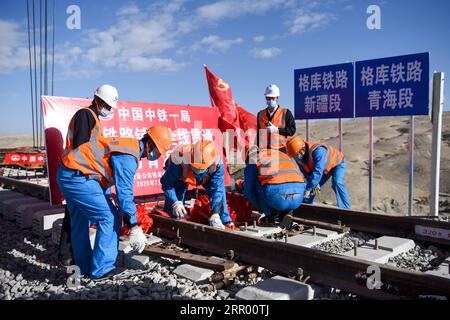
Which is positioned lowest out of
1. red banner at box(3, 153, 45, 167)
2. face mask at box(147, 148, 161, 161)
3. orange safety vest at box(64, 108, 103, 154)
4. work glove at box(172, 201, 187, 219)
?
work glove at box(172, 201, 187, 219)

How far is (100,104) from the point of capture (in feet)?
14.6

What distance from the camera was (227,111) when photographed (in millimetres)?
8312

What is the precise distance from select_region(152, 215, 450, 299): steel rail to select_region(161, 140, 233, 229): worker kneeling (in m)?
0.44

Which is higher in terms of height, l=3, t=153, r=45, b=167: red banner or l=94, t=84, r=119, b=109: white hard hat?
l=94, t=84, r=119, b=109: white hard hat

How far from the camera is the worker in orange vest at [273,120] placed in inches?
274

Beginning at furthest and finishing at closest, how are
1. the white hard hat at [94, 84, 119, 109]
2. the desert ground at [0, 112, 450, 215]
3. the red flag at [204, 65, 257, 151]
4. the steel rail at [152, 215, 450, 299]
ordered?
the desert ground at [0, 112, 450, 215] → the red flag at [204, 65, 257, 151] → the white hard hat at [94, 84, 119, 109] → the steel rail at [152, 215, 450, 299]

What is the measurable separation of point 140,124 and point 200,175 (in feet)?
7.83

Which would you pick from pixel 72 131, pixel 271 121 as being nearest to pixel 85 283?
pixel 72 131

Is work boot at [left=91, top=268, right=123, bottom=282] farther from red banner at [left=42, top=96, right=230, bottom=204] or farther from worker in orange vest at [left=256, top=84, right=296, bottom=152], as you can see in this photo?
worker in orange vest at [left=256, top=84, right=296, bottom=152]

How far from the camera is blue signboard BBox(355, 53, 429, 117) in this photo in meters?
6.42

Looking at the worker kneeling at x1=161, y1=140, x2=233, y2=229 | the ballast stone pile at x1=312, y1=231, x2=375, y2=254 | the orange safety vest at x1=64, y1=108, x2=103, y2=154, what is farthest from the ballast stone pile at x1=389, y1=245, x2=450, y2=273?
the orange safety vest at x1=64, y1=108, x2=103, y2=154

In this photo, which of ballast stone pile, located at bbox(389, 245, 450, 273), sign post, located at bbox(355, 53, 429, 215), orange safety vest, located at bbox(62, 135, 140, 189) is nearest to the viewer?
orange safety vest, located at bbox(62, 135, 140, 189)

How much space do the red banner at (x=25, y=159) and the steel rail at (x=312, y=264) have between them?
32.4ft

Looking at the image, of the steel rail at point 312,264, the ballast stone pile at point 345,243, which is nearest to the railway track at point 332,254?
the steel rail at point 312,264
